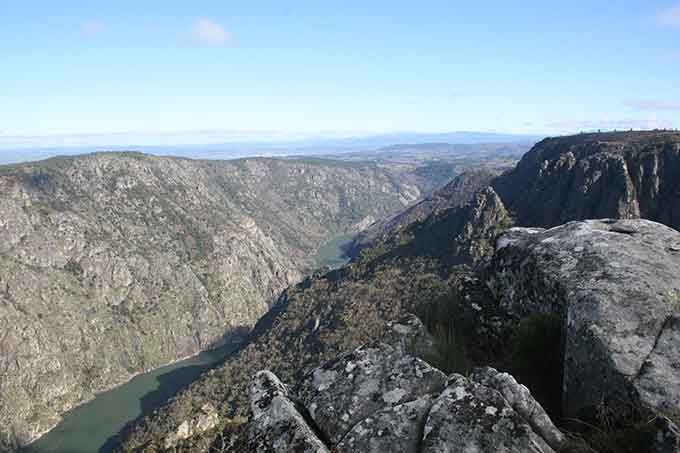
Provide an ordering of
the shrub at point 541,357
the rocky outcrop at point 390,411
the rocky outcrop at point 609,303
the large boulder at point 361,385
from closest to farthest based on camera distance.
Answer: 1. the rocky outcrop at point 390,411
2. the rocky outcrop at point 609,303
3. the large boulder at point 361,385
4. the shrub at point 541,357

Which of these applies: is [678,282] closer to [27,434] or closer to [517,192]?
[517,192]

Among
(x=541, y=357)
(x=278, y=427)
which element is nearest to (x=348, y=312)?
(x=541, y=357)

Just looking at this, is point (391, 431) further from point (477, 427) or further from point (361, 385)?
point (361, 385)

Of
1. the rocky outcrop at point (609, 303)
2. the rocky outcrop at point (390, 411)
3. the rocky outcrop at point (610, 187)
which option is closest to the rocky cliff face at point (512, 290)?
the rocky outcrop at point (609, 303)

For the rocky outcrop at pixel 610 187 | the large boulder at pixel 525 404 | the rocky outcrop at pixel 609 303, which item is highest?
the rocky outcrop at pixel 609 303

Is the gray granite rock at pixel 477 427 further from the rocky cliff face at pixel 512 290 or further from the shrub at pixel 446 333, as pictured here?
the shrub at pixel 446 333

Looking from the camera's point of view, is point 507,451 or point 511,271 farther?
point 511,271

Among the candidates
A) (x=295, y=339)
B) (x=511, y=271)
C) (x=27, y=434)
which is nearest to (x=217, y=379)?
(x=295, y=339)
